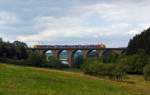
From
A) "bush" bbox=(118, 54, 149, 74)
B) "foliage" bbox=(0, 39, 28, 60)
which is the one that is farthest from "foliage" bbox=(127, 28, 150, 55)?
"foliage" bbox=(0, 39, 28, 60)

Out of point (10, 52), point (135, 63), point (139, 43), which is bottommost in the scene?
point (135, 63)

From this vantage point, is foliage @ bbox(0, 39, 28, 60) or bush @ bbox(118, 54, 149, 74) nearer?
bush @ bbox(118, 54, 149, 74)

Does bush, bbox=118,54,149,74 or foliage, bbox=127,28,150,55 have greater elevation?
foliage, bbox=127,28,150,55

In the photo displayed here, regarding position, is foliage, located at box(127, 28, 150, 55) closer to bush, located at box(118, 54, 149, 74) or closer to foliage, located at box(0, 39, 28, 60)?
bush, located at box(118, 54, 149, 74)

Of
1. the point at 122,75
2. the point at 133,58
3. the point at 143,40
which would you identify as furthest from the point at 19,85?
the point at 143,40

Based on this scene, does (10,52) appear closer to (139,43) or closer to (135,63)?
(135,63)

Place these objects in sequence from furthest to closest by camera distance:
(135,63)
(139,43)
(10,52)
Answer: (139,43) < (10,52) < (135,63)

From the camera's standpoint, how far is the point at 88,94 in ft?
89.0

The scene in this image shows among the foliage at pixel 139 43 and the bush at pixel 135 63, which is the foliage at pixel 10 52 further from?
the foliage at pixel 139 43

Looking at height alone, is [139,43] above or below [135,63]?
above

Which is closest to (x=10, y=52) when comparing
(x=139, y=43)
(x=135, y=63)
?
(x=135, y=63)

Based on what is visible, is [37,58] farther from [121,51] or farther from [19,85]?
[19,85]

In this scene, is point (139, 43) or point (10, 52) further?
point (139, 43)

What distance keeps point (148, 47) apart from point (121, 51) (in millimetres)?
37204
